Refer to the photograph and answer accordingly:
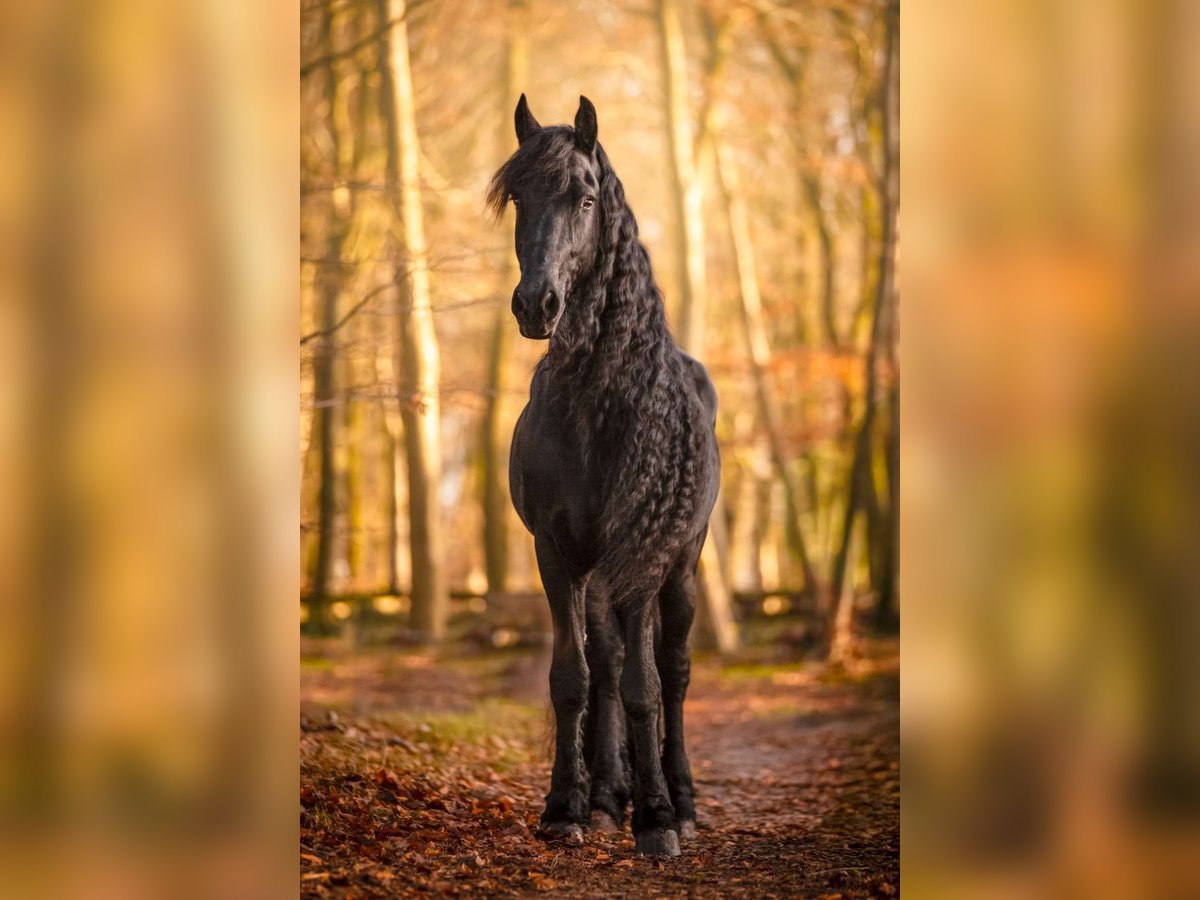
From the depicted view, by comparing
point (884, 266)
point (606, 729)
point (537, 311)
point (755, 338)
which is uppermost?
point (884, 266)

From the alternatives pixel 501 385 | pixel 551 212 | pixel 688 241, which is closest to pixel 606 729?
pixel 551 212

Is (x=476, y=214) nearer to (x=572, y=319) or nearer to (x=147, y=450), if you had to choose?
(x=572, y=319)

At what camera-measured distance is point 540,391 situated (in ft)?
12.2

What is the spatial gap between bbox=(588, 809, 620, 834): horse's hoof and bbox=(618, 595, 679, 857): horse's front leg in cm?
19

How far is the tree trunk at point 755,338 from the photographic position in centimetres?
722

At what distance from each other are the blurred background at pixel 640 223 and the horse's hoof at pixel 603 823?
10.8ft

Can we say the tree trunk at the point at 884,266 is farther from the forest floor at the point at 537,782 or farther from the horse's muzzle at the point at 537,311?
the horse's muzzle at the point at 537,311

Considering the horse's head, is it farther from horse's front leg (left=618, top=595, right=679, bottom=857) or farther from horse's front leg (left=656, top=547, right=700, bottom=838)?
horse's front leg (left=656, top=547, right=700, bottom=838)

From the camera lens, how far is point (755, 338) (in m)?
7.26

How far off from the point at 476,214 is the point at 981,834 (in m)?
5.43

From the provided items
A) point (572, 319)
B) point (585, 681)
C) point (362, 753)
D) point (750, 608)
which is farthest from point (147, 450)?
point (750, 608)

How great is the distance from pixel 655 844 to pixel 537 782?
50.6 inches

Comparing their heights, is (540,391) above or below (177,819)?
above

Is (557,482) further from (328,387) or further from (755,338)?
(755,338)
